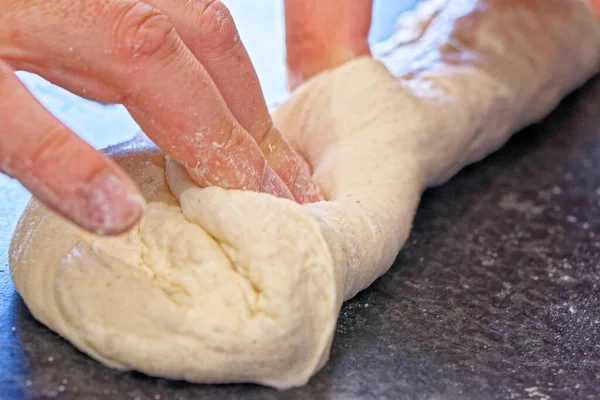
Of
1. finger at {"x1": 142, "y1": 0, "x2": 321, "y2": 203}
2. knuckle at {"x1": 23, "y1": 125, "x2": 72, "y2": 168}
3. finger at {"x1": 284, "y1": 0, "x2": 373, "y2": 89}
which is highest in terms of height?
knuckle at {"x1": 23, "y1": 125, "x2": 72, "y2": 168}

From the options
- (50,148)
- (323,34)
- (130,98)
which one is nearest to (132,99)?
(130,98)

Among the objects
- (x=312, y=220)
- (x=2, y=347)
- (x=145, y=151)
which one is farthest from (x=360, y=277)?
(x=2, y=347)

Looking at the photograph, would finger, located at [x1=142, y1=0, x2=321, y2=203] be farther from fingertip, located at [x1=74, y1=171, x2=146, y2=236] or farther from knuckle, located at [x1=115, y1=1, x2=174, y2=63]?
fingertip, located at [x1=74, y1=171, x2=146, y2=236]

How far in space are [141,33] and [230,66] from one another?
181 mm

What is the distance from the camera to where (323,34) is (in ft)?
4.38

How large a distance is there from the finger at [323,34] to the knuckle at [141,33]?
0.58 metres

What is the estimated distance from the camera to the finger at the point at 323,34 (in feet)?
4.33

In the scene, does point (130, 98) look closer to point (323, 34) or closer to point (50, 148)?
point (50, 148)

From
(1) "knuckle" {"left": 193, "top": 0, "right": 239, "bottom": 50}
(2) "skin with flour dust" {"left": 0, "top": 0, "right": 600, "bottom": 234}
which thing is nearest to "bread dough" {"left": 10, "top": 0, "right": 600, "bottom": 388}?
(2) "skin with flour dust" {"left": 0, "top": 0, "right": 600, "bottom": 234}

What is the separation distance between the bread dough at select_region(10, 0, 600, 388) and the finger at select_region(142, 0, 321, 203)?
0.31 feet

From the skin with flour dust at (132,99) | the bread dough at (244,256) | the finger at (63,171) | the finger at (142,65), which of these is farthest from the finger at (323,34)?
the finger at (63,171)

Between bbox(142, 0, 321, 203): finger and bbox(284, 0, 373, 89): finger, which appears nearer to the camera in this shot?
bbox(142, 0, 321, 203): finger

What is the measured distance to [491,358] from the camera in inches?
37.2

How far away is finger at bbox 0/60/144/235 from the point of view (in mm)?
674
